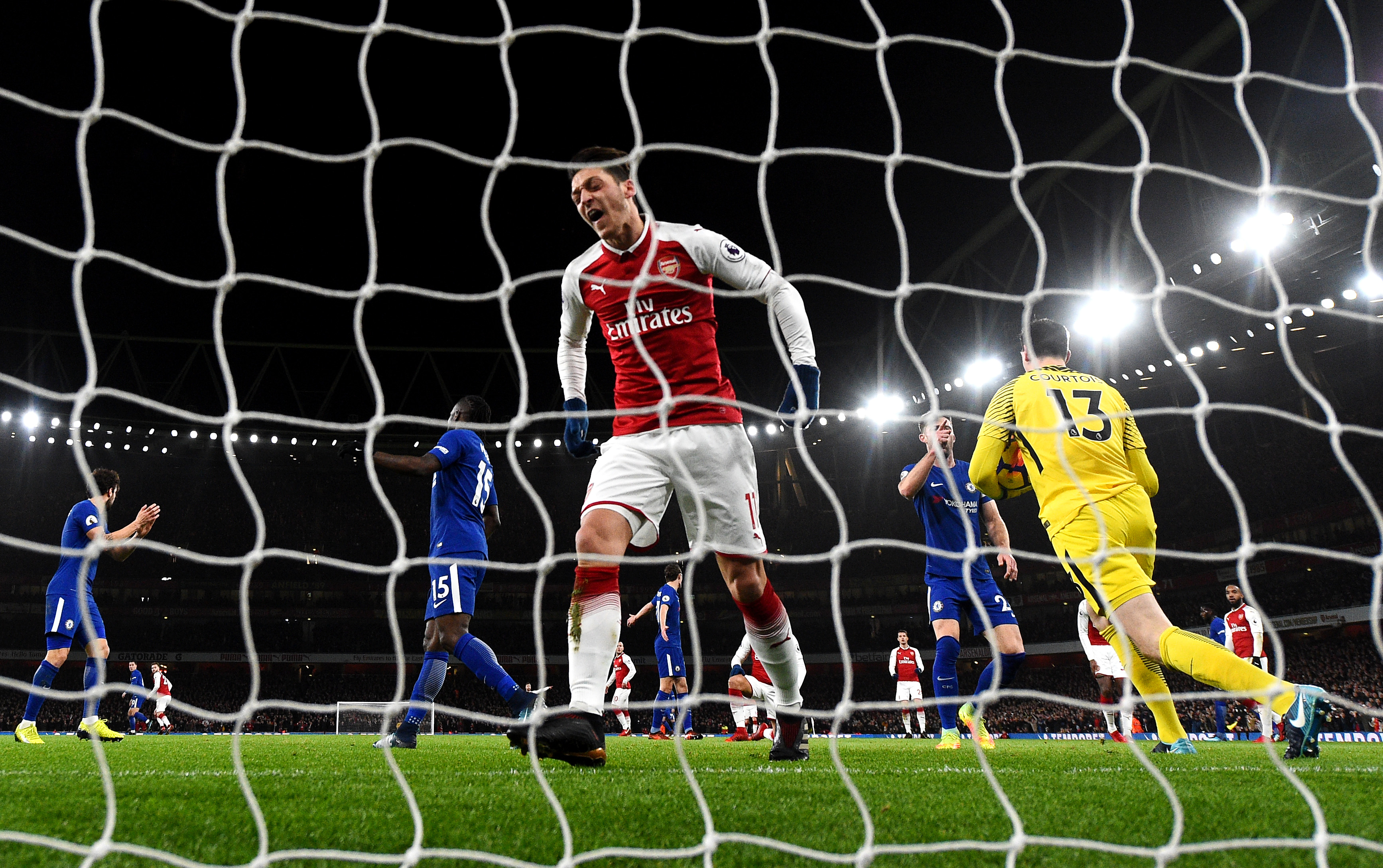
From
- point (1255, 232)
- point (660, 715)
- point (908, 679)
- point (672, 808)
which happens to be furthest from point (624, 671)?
point (1255, 232)

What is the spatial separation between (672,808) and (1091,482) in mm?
2222

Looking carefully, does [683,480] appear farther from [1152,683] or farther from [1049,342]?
[1152,683]

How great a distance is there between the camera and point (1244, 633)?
395 inches

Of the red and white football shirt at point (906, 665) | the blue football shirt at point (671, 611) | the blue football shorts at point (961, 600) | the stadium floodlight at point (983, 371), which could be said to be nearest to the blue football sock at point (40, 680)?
the blue football shirt at point (671, 611)

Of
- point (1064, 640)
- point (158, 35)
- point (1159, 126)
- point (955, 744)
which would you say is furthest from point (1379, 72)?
point (1064, 640)

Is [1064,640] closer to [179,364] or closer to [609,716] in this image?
[609,716]

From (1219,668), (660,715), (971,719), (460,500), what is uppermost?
(460,500)

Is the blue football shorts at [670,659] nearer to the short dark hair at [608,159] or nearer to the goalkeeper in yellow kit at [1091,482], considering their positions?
the goalkeeper in yellow kit at [1091,482]

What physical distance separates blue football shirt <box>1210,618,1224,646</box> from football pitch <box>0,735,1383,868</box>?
27.0 ft

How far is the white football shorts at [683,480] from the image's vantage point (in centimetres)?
309

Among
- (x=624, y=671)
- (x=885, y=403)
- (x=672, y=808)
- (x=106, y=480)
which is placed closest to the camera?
(x=672, y=808)

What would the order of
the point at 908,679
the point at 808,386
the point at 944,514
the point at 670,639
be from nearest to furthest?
the point at 808,386 < the point at 944,514 < the point at 670,639 < the point at 908,679

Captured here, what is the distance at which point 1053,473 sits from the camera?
136 inches

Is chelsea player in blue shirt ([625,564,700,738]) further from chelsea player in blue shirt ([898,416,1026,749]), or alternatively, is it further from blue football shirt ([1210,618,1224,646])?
blue football shirt ([1210,618,1224,646])
